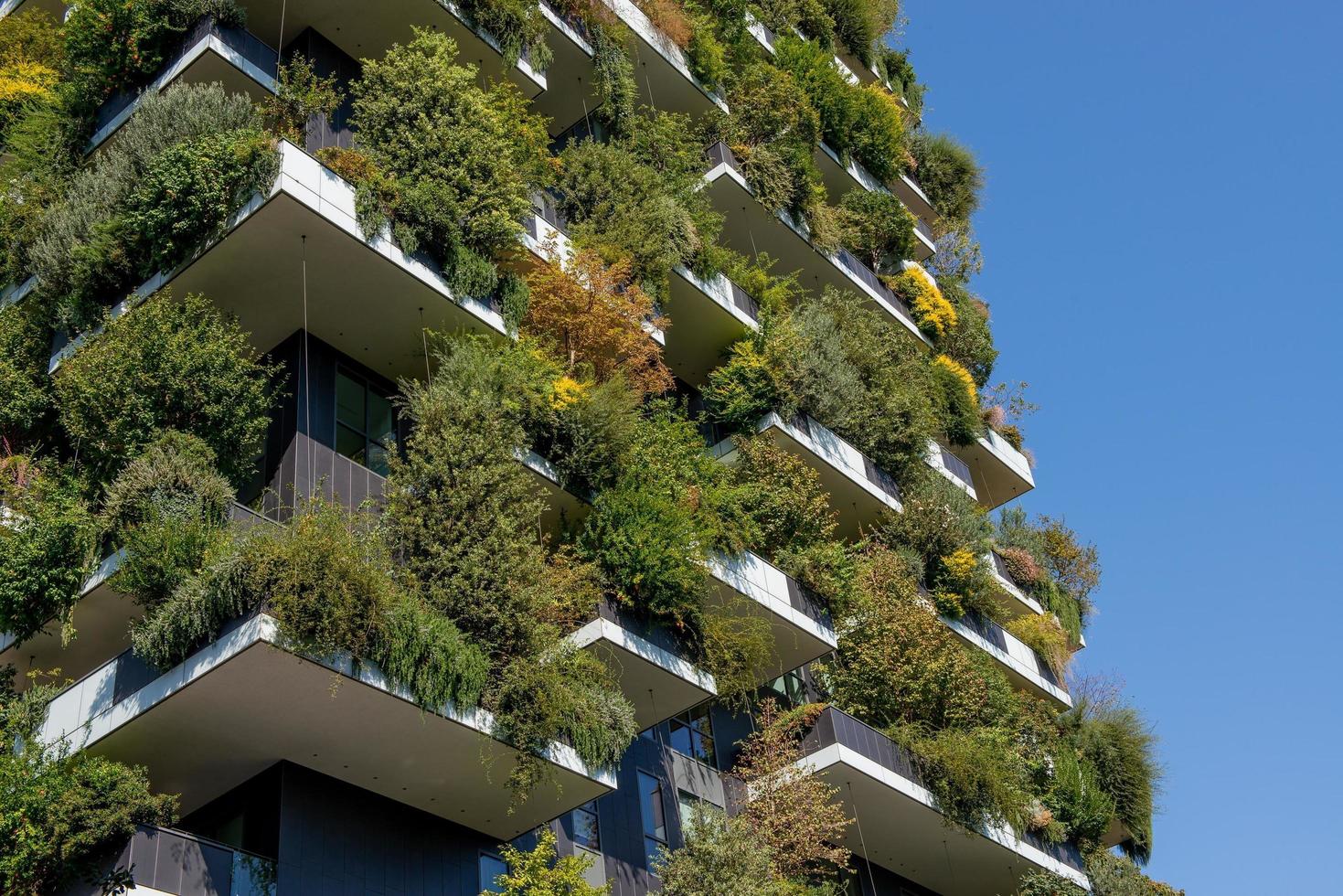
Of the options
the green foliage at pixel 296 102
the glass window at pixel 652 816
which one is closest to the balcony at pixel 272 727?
the glass window at pixel 652 816

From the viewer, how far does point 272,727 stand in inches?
674

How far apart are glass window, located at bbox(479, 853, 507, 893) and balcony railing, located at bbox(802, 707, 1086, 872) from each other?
6.53 metres

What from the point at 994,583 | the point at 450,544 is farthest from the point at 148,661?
the point at 994,583

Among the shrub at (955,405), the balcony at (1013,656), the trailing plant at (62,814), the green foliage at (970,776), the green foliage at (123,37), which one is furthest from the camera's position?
the shrub at (955,405)

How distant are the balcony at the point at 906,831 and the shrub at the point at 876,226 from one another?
48.5 feet

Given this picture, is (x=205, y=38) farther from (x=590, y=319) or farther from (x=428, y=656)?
(x=428, y=656)

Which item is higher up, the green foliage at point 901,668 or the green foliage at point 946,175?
the green foliage at point 946,175

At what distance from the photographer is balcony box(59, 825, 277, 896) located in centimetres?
1496

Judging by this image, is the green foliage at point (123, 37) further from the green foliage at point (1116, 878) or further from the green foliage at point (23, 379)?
the green foliage at point (1116, 878)

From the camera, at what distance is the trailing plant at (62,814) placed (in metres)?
14.5

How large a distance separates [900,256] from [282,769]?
78.7 feet

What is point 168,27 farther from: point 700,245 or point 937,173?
point 937,173

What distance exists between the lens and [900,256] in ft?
122

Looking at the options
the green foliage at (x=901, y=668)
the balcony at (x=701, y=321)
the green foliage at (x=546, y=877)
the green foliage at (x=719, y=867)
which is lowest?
the green foliage at (x=546, y=877)
